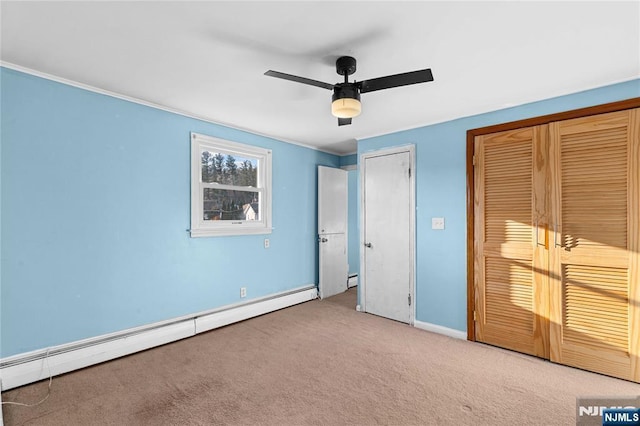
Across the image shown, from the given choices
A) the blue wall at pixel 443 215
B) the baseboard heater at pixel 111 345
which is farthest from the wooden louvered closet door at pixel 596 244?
the baseboard heater at pixel 111 345

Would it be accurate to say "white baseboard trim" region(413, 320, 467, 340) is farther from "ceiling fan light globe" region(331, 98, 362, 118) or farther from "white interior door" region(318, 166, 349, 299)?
"ceiling fan light globe" region(331, 98, 362, 118)

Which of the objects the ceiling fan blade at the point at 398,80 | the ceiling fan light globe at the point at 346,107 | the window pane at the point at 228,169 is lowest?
the window pane at the point at 228,169

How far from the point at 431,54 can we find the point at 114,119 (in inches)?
108

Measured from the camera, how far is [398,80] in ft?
6.23

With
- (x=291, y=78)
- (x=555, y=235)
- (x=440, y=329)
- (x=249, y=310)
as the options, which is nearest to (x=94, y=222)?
(x=249, y=310)

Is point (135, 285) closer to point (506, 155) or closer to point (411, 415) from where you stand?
point (411, 415)

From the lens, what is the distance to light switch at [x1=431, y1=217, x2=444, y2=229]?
3.46 metres

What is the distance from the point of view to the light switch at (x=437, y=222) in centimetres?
346

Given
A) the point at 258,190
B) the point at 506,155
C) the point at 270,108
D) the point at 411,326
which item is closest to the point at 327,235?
the point at 258,190

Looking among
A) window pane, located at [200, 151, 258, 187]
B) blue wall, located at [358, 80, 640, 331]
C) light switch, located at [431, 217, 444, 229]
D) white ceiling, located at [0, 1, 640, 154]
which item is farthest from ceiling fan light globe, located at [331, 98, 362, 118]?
window pane, located at [200, 151, 258, 187]

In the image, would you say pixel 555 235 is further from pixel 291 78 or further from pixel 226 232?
pixel 226 232

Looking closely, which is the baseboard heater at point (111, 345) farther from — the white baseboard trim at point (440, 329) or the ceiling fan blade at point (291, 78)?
the ceiling fan blade at point (291, 78)

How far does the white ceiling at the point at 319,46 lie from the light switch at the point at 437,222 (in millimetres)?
1240

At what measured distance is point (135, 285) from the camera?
115 inches
